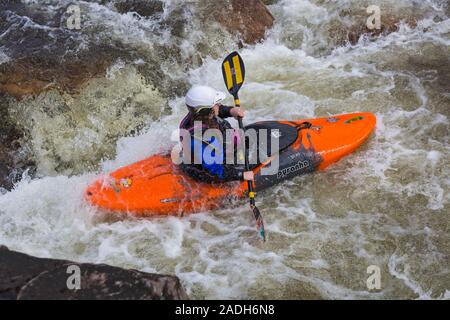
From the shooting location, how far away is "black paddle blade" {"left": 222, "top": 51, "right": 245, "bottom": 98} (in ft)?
16.5

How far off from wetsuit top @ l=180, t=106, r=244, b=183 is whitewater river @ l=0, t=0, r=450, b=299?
381 mm

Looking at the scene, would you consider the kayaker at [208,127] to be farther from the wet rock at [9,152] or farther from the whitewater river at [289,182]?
the wet rock at [9,152]

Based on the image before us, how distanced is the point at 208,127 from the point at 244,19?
3.48 m

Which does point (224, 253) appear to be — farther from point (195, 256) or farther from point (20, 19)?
point (20, 19)

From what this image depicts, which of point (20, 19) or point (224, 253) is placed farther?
point (20, 19)

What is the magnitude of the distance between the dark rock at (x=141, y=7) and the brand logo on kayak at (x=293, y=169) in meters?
3.66

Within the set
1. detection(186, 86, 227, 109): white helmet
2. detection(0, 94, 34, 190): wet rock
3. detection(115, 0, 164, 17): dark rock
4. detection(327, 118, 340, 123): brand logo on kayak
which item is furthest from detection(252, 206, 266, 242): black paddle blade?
detection(115, 0, 164, 17): dark rock

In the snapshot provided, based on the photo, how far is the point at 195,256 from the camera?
172 inches

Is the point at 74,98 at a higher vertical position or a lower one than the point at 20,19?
lower

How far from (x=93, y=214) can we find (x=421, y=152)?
11.2 ft

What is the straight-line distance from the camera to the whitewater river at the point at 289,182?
4.14 m

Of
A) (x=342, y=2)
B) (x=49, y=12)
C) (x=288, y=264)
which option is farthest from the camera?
(x=342, y=2)

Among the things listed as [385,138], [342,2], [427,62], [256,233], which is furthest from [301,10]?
[256,233]


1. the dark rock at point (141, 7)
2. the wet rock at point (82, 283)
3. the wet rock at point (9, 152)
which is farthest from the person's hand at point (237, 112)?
the dark rock at point (141, 7)
